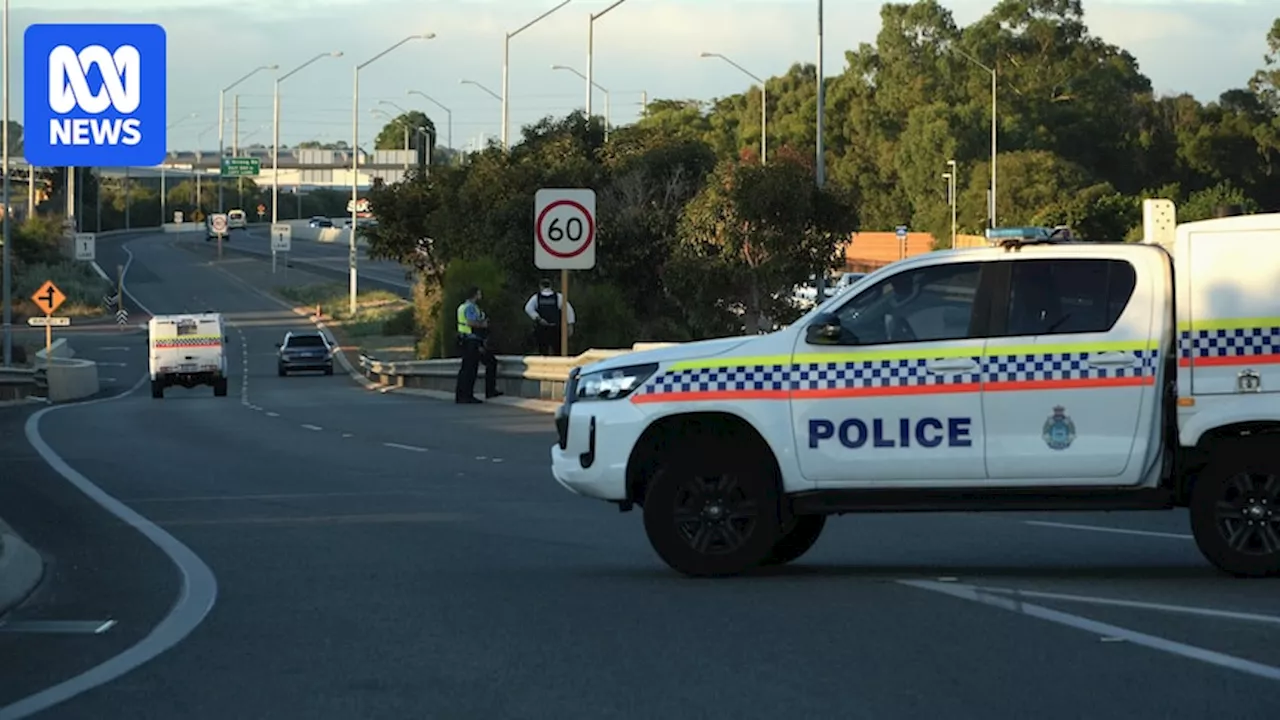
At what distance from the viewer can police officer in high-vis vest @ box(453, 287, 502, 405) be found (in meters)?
34.3

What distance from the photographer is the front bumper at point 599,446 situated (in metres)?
12.5

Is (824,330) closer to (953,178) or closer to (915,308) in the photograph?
(915,308)

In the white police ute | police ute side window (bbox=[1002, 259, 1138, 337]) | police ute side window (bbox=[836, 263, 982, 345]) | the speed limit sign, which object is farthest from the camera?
the speed limit sign

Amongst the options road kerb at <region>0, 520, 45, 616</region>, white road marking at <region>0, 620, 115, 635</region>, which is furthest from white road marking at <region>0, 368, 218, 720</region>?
road kerb at <region>0, 520, 45, 616</region>

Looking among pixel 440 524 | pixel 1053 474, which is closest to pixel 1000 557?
pixel 1053 474

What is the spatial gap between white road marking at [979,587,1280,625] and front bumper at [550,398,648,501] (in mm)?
2276

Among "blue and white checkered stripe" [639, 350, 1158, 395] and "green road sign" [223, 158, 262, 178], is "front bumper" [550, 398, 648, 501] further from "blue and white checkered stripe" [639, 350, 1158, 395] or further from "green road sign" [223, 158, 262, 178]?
"green road sign" [223, 158, 262, 178]

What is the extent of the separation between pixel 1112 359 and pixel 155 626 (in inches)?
208

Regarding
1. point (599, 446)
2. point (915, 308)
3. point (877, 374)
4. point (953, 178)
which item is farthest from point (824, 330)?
point (953, 178)

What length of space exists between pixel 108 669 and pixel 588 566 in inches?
163

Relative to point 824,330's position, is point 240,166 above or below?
above

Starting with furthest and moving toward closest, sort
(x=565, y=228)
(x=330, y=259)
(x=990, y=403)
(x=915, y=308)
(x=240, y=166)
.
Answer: (x=240, y=166), (x=330, y=259), (x=565, y=228), (x=915, y=308), (x=990, y=403)

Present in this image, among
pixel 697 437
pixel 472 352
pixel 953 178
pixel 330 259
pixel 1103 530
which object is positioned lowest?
pixel 1103 530

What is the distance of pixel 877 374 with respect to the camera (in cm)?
1208
